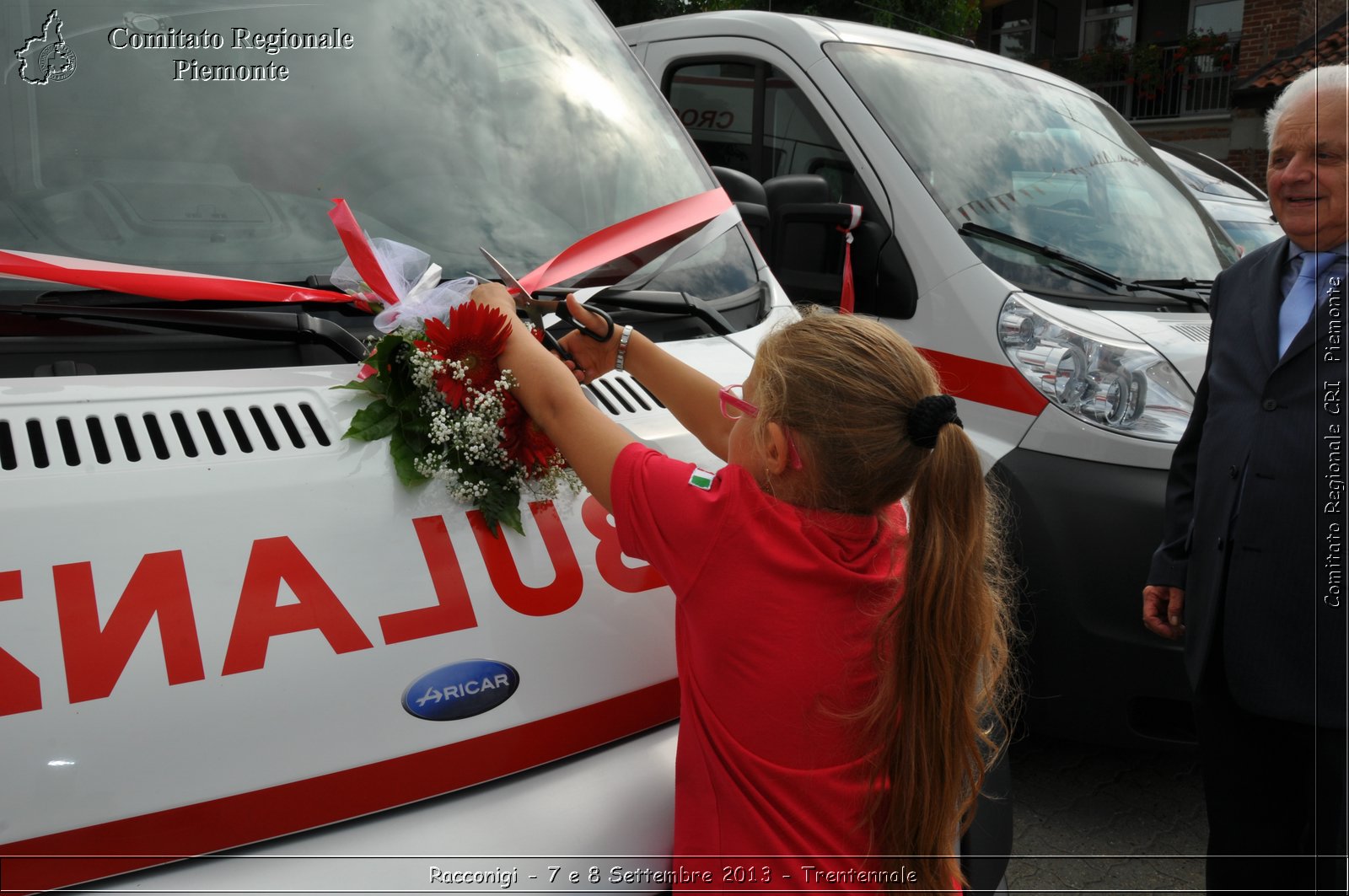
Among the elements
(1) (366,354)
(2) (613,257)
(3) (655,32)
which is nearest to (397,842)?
(1) (366,354)

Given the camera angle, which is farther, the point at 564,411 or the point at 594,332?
the point at 594,332

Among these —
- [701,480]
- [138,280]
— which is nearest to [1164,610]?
[701,480]

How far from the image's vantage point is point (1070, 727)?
123 inches

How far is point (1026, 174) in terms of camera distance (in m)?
3.84

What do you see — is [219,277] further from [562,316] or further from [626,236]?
[626,236]

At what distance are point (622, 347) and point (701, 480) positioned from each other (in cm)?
45

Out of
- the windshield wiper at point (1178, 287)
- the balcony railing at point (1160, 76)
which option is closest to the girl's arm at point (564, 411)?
the windshield wiper at point (1178, 287)

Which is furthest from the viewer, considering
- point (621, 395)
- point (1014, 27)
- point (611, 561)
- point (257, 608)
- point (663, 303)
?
point (1014, 27)

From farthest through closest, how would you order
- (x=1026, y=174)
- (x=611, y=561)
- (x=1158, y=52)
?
1. (x=1158, y=52)
2. (x=1026, y=174)
3. (x=611, y=561)

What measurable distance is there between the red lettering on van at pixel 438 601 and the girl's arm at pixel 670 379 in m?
0.43

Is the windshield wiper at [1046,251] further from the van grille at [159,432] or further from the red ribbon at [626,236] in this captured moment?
the van grille at [159,432]

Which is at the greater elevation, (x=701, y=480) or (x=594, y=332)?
(x=594, y=332)

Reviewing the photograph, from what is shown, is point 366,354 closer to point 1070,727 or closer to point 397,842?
point 397,842

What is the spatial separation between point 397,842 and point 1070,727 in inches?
88.1
